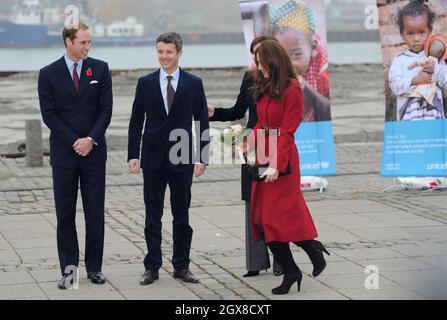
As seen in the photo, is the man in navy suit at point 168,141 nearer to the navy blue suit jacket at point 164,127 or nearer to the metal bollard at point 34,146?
the navy blue suit jacket at point 164,127

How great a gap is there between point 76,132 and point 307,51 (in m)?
5.05

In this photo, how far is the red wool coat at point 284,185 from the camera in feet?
24.2

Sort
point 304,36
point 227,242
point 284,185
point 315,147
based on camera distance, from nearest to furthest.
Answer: point 284,185
point 227,242
point 304,36
point 315,147

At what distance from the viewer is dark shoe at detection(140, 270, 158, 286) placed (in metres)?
7.83

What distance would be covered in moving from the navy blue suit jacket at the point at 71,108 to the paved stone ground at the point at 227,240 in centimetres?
100

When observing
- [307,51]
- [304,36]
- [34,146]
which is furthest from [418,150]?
[34,146]

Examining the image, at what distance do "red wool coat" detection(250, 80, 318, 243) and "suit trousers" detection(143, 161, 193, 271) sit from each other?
664mm

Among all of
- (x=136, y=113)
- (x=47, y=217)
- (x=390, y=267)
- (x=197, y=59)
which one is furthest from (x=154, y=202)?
(x=197, y=59)

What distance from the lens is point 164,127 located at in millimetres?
7840

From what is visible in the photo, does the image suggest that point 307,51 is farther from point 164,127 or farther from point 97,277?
point 97,277

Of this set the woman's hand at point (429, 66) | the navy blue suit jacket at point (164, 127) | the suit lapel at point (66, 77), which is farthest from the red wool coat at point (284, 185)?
the woman's hand at point (429, 66)

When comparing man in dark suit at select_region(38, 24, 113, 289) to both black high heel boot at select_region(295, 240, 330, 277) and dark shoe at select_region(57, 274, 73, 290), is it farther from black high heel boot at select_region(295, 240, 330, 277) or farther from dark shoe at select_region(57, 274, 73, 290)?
black high heel boot at select_region(295, 240, 330, 277)
